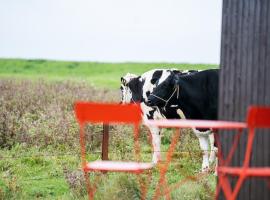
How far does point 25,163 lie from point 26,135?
1.80m

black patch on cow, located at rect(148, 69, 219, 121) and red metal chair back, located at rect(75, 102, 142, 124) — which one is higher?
red metal chair back, located at rect(75, 102, 142, 124)

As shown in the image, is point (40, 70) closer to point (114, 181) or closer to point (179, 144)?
point (179, 144)

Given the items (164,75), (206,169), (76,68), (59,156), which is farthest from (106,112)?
(76,68)

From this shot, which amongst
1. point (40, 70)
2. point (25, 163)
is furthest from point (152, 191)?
point (40, 70)

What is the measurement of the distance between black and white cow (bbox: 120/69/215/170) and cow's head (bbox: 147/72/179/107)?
162mm

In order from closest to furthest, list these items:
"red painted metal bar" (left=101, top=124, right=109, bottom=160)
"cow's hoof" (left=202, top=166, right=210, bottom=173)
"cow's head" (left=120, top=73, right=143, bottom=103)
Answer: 1. "red painted metal bar" (left=101, top=124, right=109, bottom=160)
2. "cow's hoof" (left=202, top=166, right=210, bottom=173)
3. "cow's head" (left=120, top=73, right=143, bottom=103)

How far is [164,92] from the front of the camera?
1234cm

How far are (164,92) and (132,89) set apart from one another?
5.12 ft

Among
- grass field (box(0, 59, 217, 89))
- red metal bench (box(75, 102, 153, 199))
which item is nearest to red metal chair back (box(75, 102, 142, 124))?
red metal bench (box(75, 102, 153, 199))

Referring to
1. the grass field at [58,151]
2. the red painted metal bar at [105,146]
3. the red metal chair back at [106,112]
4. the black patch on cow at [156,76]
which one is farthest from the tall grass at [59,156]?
the black patch on cow at [156,76]

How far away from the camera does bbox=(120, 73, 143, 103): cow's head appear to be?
44.8 ft

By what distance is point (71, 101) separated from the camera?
738 inches

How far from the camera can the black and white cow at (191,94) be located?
479 inches

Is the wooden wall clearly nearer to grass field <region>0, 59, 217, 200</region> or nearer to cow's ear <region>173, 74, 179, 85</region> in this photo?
grass field <region>0, 59, 217, 200</region>
